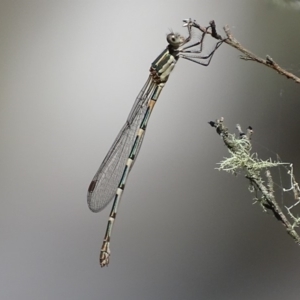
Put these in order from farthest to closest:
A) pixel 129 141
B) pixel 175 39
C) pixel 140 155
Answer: pixel 140 155, pixel 129 141, pixel 175 39

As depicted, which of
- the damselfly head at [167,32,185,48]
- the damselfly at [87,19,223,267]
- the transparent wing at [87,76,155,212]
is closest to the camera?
the damselfly head at [167,32,185,48]

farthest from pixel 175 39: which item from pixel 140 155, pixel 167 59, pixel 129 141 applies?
pixel 140 155

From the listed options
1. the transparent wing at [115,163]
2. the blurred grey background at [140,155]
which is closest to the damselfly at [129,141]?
the transparent wing at [115,163]

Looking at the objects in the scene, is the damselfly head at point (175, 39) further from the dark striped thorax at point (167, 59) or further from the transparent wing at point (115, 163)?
the transparent wing at point (115, 163)

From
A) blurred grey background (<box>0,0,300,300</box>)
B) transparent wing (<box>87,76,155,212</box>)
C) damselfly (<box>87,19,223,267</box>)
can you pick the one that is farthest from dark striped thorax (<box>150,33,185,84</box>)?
blurred grey background (<box>0,0,300,300</box>)

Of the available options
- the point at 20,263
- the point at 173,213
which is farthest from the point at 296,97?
the point at 20,263

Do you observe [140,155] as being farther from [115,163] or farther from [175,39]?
[175,39]

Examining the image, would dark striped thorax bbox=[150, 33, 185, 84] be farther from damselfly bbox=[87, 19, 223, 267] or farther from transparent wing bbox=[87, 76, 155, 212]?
transparent wing bbox=[87, 76, 155, 212]
